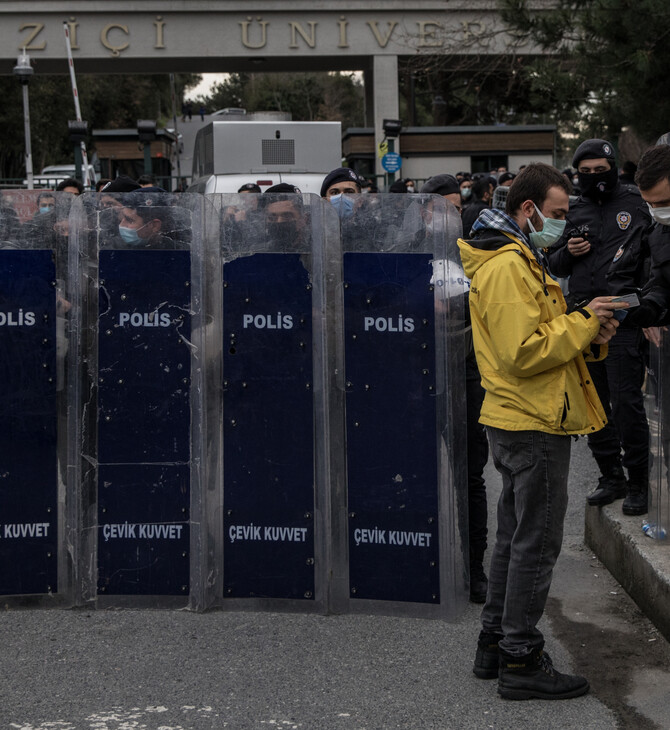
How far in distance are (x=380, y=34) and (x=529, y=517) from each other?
71.8ft

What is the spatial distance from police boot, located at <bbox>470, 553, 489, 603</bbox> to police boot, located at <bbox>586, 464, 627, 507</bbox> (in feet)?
3.01

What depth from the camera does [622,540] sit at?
5.18m

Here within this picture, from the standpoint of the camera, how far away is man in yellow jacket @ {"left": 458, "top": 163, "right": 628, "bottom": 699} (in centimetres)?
372

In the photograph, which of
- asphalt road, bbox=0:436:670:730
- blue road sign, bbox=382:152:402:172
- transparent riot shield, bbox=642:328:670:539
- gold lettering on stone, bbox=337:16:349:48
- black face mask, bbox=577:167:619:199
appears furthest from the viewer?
gold lettering on stone, bbox=337:16:349:48

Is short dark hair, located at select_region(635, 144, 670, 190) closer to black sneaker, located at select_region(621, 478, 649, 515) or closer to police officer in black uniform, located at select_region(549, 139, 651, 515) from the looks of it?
police officer in black uniform, located at select_region(549, 139, 651, 515)

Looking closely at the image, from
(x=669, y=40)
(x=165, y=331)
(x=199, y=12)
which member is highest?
(x=199, y=12)

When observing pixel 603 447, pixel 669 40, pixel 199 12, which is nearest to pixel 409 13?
pixel 199 12

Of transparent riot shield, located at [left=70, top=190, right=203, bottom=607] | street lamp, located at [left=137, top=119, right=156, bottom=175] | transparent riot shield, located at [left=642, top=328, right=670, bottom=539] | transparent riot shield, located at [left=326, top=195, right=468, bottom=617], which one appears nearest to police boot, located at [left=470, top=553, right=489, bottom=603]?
transparent riot shield, located at [left=326, top=195, right=468, bottom=617]

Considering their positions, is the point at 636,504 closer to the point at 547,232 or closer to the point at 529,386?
the point at 529,386

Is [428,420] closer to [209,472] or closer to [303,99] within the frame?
[209,472]

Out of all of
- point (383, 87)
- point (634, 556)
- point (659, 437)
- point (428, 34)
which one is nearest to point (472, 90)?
point (383, 87)

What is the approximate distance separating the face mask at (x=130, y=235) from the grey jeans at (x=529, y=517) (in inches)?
70.9

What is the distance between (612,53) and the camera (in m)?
10.5

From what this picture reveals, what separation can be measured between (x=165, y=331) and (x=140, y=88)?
179 ft
